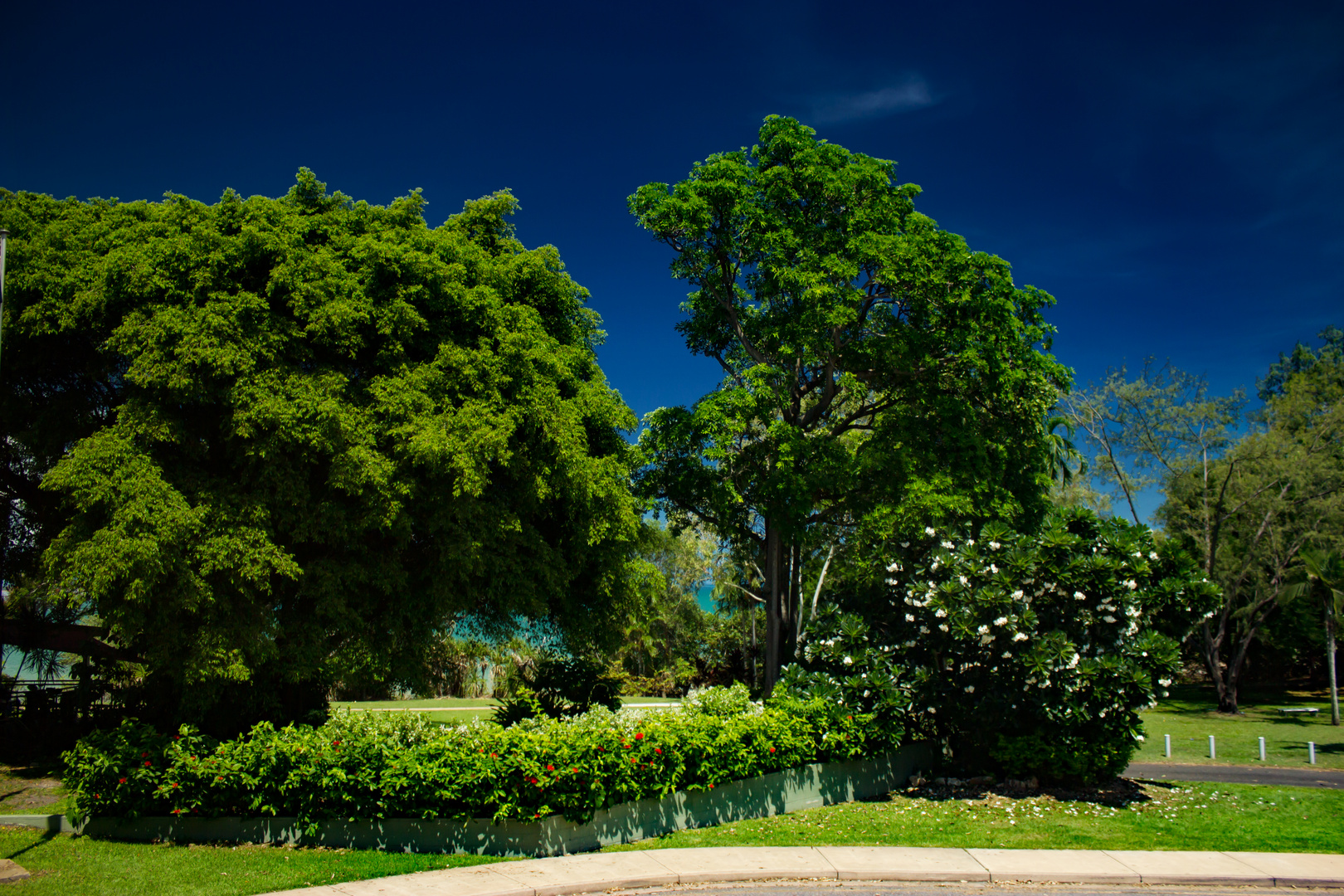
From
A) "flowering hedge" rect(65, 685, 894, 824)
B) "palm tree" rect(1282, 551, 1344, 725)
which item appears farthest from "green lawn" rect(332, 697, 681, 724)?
"palm tree" rect(1282, 551, 1344, 725)

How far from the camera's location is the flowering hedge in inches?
420

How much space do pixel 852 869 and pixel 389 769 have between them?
5.76 meters

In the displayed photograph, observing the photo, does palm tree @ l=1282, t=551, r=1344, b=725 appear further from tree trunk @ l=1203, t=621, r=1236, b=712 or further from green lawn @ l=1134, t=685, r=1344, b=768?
tree trunk @ l=1203, t=621, r=1236, b=712

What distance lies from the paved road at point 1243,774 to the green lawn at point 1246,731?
89 cm

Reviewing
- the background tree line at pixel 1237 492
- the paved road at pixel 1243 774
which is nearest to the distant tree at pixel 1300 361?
the background tree line at pixel 1237 492

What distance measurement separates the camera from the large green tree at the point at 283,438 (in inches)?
501

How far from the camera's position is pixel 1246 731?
27.5 m

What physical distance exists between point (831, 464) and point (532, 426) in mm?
6914

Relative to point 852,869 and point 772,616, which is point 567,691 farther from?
point 852,869

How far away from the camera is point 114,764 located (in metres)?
11.1

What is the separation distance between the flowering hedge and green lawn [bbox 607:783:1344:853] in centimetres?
113

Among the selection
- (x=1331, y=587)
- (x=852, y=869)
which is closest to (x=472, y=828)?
(x=852, y=869)

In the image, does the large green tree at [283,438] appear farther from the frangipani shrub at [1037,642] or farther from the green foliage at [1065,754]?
the green foliage at [1065,754]

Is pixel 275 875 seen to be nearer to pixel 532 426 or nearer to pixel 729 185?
pixel 532 426
